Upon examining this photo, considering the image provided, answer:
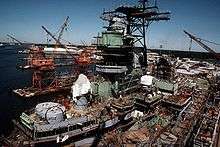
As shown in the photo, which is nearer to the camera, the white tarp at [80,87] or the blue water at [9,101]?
the white tarp at [80,87]

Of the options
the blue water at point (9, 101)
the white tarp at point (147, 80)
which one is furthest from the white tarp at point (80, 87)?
the blue water at point (9, 101)

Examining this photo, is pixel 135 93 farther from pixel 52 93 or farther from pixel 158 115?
pixel 52 93

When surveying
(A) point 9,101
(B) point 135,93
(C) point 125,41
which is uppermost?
(C) point 125,41

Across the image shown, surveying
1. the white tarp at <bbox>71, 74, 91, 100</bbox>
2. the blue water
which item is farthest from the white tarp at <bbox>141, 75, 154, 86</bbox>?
the blue water

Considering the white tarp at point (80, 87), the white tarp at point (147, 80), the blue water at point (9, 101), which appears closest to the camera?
the white tarp at point (80, 87)

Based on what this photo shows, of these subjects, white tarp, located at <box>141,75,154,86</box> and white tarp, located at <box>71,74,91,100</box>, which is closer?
white tarp, located at <box>71,74,91,100</box>

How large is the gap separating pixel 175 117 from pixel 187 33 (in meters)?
62.3

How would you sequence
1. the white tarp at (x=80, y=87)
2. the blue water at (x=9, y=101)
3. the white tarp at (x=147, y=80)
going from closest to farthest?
the white tarp at (x=80, y=87)
the white tarp at (x=147, y=80)
the blue water at (x=9, y=101)

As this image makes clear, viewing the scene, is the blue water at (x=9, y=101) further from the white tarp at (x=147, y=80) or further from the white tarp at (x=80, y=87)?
the white tarp at (x=147, y=80)

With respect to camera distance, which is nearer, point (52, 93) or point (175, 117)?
point (175, 117)

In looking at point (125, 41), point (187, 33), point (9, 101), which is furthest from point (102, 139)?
point (187, 33)

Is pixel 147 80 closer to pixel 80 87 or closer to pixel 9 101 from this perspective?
pixel 80 87

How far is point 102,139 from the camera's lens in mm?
30859

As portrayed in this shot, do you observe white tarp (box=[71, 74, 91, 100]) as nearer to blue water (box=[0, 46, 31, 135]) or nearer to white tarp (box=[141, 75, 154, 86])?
white tarp (box=[141, 75, 154, 86])
